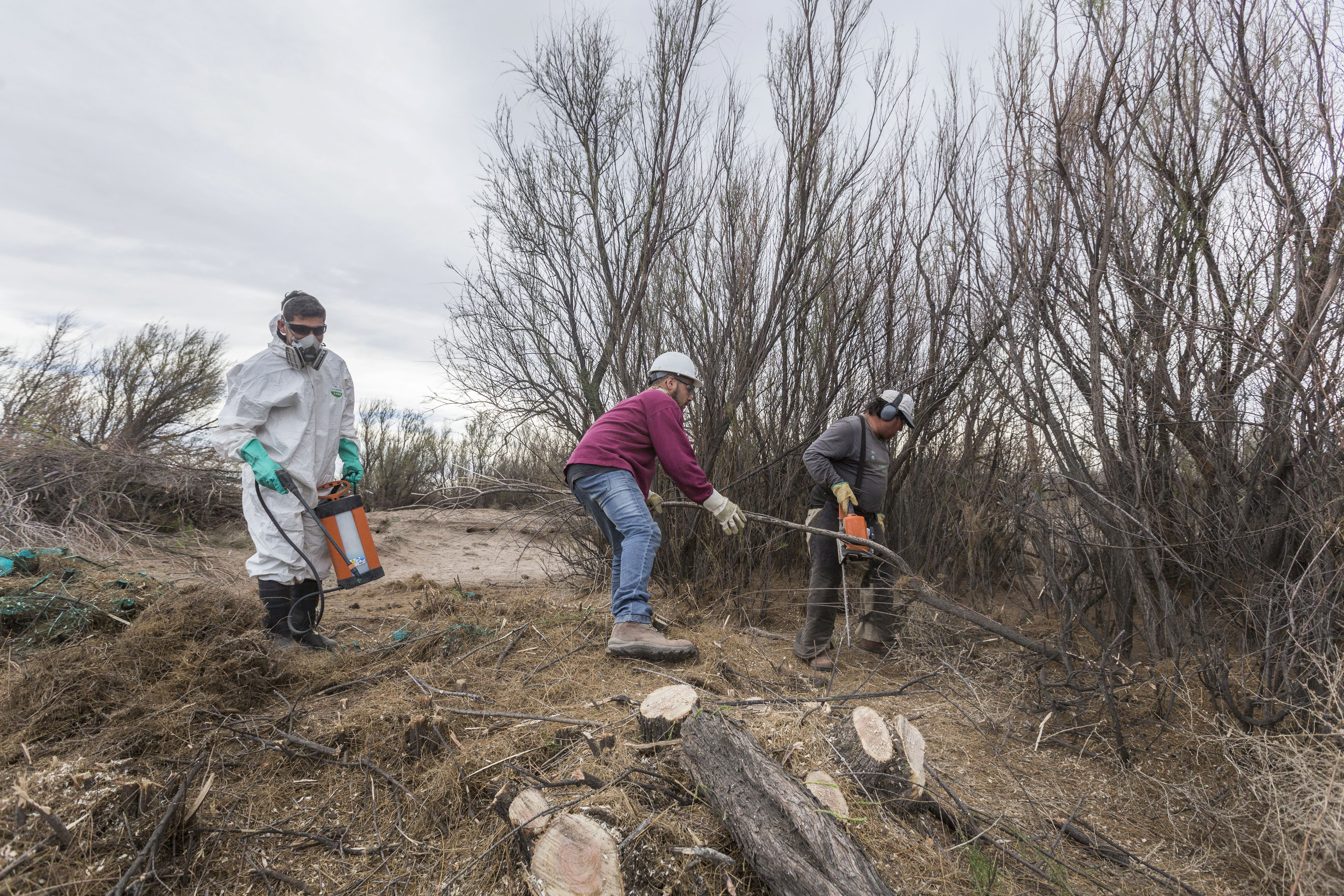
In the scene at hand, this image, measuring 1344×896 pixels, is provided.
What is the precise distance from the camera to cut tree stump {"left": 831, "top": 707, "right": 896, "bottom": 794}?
82.4 inches

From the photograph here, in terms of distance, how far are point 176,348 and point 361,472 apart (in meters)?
6.84

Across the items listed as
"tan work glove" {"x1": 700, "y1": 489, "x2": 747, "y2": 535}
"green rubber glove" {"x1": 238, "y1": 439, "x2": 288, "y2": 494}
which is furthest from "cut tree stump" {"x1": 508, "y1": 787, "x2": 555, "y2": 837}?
"green rubber glove" {"x1": 238, "y1": 439, "x2": 288, "y2": 494}

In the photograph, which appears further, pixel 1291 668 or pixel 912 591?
pixel 912 591

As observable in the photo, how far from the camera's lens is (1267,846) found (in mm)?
2102

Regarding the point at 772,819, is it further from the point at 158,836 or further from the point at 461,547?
the point at 461,547

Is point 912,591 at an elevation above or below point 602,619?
above

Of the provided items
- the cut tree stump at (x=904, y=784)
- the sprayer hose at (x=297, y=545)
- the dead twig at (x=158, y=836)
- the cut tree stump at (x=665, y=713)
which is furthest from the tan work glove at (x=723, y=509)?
the dead twig at (x=158, y=836)

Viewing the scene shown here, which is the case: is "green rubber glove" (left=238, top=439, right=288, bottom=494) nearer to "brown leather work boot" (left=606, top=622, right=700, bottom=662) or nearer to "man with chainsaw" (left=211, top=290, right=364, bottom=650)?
"man with chainsaw" (left=211, top=290, right=364, bottom=650)

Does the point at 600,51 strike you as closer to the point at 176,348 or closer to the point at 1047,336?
the point at 1047,336

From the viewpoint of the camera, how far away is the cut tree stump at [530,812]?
5.63 ft

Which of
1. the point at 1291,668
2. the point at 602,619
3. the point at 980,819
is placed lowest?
the point at 980,819

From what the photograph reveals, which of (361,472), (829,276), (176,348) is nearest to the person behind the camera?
(361,472)

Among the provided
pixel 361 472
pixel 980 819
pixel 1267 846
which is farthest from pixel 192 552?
pixel 1267 846

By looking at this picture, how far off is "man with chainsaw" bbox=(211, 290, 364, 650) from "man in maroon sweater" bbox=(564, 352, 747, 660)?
1.29 meters
